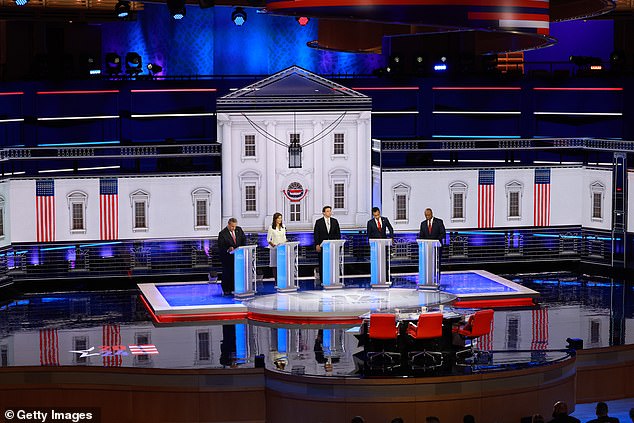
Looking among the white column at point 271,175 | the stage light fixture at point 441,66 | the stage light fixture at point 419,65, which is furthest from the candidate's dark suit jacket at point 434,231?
the stage light fixture at point 441,66

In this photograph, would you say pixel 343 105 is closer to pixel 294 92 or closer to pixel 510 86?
pixel 294 92

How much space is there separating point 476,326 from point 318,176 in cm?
759

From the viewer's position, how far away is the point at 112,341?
1518cm

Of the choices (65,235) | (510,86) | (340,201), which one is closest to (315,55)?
(510,86)

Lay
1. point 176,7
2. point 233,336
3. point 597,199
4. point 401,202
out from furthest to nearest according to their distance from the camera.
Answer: point 597,199 < point 401,202 < point 176,7 < point 233,336

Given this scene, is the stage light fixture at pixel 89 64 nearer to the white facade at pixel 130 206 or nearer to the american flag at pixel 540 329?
the white facade at pixel 130 206

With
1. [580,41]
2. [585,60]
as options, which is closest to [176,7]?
[585,60]

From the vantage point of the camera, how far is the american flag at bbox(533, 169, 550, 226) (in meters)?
22.0

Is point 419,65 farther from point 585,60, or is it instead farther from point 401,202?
point 401,202

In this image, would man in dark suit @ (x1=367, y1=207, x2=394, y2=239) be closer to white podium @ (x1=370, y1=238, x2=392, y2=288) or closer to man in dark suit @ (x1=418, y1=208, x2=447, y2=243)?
white podium @ (x1=370, y1=238, x2=392, y2=288)

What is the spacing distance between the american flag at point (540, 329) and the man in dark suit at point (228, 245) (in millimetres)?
4672

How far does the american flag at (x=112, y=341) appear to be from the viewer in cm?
1380

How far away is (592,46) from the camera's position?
2642 centimetres

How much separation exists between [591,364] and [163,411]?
17.9ft
